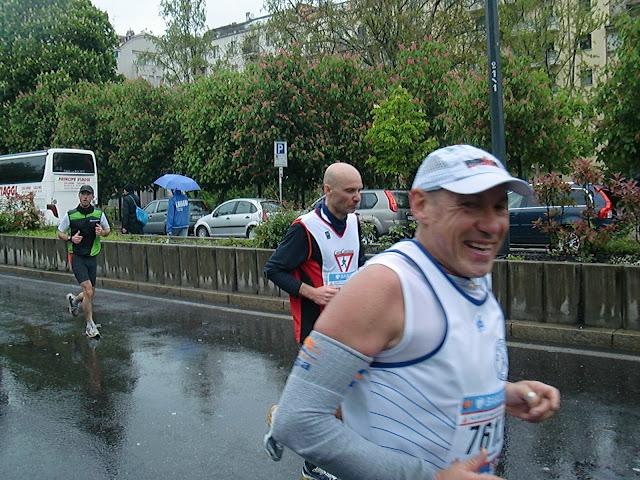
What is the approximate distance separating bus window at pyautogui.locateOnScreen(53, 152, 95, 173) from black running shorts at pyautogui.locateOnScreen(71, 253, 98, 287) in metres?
21.9

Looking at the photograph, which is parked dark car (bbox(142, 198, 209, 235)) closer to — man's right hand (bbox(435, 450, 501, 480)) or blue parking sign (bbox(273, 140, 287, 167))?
blue parking sign (bbox(273, 140, 287, 167))

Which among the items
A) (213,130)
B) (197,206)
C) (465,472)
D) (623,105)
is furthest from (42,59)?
(465,472)

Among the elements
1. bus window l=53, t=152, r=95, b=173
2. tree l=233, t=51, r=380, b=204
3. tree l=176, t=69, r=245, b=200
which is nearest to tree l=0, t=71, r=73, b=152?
bus window l=53, t=152, r=95, b=173

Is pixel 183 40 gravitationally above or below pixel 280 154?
above

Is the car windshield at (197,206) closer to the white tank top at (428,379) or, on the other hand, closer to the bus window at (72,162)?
the bus window at (72,162)

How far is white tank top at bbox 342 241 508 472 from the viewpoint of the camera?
1.63 metres

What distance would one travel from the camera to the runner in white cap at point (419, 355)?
1.60 meters

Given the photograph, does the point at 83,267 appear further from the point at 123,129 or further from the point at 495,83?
the point at 123,129

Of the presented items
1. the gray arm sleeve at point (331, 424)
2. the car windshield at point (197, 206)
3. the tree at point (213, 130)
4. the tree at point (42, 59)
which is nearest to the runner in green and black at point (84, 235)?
the gray arm sleeve at point (331, 424)

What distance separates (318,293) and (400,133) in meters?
17.9

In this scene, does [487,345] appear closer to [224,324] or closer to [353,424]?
[353,424]

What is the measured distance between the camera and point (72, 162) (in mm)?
30344

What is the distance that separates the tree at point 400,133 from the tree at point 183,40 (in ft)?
96.4

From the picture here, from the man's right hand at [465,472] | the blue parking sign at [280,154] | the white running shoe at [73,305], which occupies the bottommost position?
the white running shoe at [73,305]
